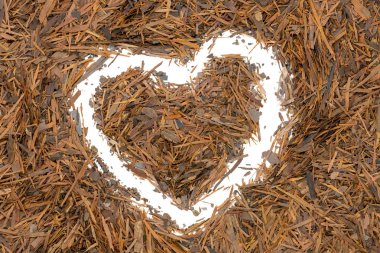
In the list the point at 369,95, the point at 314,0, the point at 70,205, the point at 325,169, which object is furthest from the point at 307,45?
the point at 70,205

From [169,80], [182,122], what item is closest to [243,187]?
[182,122]

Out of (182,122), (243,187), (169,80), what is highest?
(169,80)

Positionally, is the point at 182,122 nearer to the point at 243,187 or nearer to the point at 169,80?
the point at 169,80

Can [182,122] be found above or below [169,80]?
below
